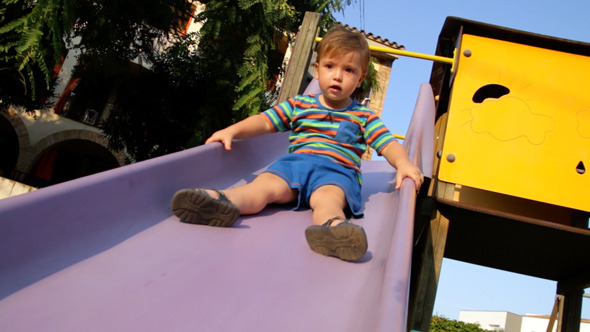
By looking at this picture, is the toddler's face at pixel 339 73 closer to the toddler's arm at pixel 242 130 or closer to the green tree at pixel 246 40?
the toddler's arm at pixel 242 130

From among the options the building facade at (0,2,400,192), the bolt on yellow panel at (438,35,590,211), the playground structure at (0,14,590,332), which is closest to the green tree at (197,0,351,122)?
the playground structure at (0,14,590,332)

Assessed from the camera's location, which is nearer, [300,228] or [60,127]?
[300,228]

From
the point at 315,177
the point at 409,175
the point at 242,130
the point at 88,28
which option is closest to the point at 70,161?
the point at 88,28

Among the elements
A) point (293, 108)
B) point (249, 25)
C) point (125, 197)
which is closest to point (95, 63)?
point (249, 25)

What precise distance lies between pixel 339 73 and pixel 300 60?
4.28 ft

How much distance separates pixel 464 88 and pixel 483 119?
0.80 feet

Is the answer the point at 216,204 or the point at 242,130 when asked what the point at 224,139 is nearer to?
the point at 242,130

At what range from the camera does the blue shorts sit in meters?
1.97

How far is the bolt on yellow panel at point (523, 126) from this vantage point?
306 centimetres

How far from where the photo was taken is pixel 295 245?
1618mm

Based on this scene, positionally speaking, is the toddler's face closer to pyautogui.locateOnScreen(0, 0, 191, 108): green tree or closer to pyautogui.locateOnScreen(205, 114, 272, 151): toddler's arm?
pyautogui.locateOnScreen(205, 114, 272, 151): toddler's arm

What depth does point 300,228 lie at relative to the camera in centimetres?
180

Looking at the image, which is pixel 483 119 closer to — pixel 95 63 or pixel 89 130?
pixel 95 63

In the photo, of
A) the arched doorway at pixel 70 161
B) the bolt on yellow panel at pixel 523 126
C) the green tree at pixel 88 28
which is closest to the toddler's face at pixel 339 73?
the bolt on yellow panel at pixel 523 126
